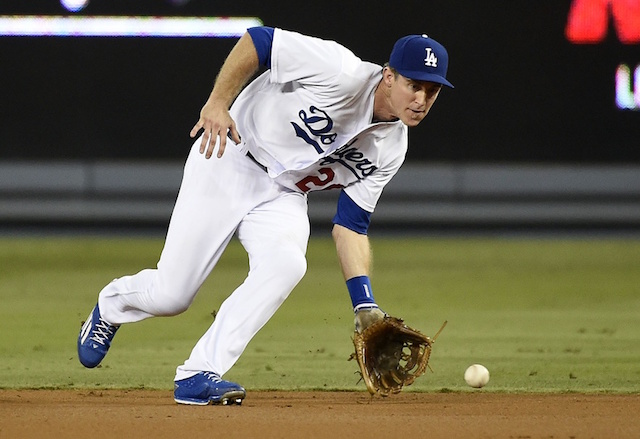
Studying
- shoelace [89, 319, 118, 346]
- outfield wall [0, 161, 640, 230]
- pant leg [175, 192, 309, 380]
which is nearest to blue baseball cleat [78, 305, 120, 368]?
shoelace [89, 319, 118, 346]

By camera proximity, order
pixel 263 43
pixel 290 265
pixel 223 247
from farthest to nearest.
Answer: pixel 223 247 < pixel 263 43 < pixel 290 265

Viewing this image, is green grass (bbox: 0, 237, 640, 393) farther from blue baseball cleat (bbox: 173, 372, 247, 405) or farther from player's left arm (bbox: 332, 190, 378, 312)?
blue baseball cleat (bbox: 173, 372, 247, 405)

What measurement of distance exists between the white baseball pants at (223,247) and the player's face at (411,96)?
0.62 metres

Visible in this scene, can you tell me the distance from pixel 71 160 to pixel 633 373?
7980mm

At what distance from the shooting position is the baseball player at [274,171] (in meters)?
4.34

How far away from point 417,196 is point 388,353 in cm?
878

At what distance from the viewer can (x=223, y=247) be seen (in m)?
4.62

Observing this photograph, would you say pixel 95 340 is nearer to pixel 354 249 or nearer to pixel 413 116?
pixel 354 249

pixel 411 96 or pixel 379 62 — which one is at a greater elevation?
pixel 411 96

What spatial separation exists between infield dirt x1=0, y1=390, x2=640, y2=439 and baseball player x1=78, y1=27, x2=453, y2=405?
0.27 meters

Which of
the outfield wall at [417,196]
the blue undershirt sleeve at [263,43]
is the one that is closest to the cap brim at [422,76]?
the blue undershirt sleeve at [263,43]

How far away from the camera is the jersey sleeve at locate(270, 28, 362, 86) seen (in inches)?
175

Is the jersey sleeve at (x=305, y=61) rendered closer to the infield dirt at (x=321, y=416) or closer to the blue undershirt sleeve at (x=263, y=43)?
the blue undershirt sleeve at (x=263, y=43)

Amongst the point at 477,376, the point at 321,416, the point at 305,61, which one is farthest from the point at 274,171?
→ the point at 477,376
